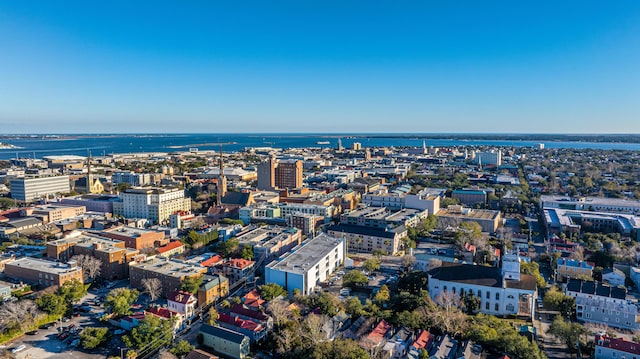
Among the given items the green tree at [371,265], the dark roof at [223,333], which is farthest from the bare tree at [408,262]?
the dark roof at [223,333]

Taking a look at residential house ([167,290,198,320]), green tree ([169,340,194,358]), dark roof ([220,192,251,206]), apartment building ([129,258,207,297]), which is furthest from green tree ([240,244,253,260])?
dark roof ([220,192,251,206])

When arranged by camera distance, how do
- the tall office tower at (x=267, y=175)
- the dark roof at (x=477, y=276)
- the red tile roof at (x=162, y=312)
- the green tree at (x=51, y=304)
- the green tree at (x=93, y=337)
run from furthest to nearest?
the tall office tower at (x=267, y=175) → the dark roof at (x=477, y=276) → the green tree at (x=51, y=304) → the red tile roof at (x=162, y=312) → the green tree at (x=93, y=337)

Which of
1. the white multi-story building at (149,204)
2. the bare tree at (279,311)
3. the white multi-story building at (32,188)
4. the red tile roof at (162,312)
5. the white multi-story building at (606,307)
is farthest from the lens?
the white multi-story building at (32,188)

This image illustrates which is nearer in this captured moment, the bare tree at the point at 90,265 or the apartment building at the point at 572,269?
the bare tree at the point at 90,265

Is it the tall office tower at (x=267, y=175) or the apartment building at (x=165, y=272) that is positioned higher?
the tall office tower at (x=267, y=175)

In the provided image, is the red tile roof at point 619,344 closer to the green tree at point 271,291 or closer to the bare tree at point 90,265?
the green tree at point 271,291

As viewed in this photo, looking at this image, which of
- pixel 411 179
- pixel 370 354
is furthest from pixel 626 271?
pixel 411 179

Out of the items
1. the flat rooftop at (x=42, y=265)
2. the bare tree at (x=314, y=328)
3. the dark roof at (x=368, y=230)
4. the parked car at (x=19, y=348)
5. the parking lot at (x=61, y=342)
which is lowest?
the parking lot at (x=61, y=342)

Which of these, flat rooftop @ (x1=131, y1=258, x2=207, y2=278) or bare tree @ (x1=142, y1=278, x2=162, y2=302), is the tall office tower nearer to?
flat rooftop @ (x1=131, y1=258, x2=207, y2=278)
